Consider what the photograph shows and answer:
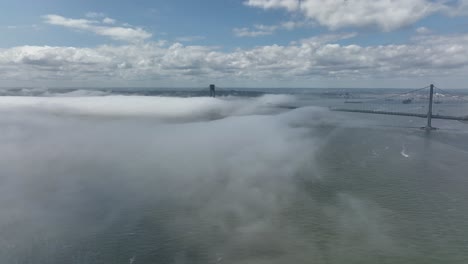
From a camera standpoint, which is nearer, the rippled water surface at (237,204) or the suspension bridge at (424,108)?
the rippled water surface at (237,204)

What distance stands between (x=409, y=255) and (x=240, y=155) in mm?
20151

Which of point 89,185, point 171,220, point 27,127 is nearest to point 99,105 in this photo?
point 27,127

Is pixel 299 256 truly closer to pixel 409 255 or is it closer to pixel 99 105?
pixel 409 255

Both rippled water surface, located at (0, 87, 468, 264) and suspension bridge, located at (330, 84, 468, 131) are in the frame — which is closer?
rippled water surface, located at (0, 87, 468, 264)

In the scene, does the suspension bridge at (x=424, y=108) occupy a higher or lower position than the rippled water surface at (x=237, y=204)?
higher

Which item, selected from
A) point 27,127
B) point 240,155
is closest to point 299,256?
point 240,155

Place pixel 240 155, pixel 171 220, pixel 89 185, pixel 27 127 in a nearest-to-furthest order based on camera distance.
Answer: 1. pixel 171 220
2. pixel 89 185
3. pixel 240 155
4. pixel 27 127

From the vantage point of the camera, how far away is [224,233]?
1498 centimetres

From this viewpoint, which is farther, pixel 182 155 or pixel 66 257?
pixel 182 155

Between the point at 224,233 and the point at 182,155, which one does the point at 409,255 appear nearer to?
the point at 224,233

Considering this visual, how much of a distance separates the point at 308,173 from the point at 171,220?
12.6 m

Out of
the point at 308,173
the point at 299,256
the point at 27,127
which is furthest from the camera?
the point at 27,127

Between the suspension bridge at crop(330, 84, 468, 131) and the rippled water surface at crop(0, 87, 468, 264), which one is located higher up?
the suspension bridge at crop(330, 84, 468, 131)

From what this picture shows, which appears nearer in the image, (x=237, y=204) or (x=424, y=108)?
(x=237, y=204)
